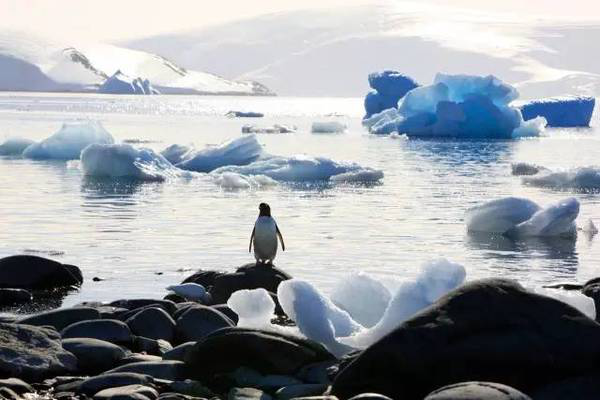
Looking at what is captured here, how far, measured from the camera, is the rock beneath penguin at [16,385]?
20.4ft

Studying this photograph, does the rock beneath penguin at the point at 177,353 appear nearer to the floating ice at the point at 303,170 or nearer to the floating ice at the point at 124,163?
the floating ice at the point at 124,163

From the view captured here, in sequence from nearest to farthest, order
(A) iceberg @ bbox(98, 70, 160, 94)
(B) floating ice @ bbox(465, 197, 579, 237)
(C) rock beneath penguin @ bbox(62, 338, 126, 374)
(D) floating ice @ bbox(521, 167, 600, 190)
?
(C) rock beneath penguin @ bbox(62, 338, 126, 374) → (B) floating ice @ bbox(465, 197, 579, 237) → (D) floating ice @ bbox(521, 167, 600, 190) → (A) iceberg @ bbox(98, 70, 160, 94)

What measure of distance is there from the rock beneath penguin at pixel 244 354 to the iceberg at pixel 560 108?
48.6 metres

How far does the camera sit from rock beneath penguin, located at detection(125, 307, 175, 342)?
8117mm

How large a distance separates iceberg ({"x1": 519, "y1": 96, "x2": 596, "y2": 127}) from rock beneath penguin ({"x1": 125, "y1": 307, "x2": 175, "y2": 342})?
47376 millimetres

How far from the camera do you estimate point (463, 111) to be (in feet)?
142

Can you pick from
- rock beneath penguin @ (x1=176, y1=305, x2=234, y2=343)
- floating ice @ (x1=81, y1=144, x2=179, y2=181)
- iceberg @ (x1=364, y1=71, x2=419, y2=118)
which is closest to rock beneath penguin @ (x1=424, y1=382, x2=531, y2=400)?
rock beneath penguin @ (x1=176, y1=305, x2=234, y2=343)

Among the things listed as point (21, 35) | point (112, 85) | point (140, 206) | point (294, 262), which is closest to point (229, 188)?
point (140, 206)

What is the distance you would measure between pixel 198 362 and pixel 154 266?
243 inches

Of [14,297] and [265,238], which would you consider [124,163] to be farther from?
[14,297]

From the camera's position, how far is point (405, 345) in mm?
6055

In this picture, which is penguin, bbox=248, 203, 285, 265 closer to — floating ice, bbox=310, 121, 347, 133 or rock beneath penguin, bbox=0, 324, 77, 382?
rock beneath penguin, bbox=0, 324, 77, 382

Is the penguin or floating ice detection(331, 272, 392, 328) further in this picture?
the penguin

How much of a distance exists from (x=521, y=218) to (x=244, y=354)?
Result: 35.1 feet
